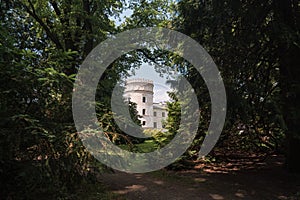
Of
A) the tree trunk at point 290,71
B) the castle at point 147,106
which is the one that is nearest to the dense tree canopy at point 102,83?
the tree trunk at point 290,71

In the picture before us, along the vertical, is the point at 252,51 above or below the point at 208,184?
above

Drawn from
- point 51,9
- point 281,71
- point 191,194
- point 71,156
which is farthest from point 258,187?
point 51,9

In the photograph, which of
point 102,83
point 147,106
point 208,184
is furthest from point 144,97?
point 208,184

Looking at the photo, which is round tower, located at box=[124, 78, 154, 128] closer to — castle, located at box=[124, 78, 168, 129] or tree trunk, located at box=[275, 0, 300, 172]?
castle, located at box=[124, 78, 168, 129]

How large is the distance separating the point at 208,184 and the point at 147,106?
3.97 meters

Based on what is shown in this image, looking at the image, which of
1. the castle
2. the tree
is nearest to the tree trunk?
the tree

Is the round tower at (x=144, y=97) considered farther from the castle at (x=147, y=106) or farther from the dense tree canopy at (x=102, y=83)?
the dense tree canopy at (x=102, y=83)

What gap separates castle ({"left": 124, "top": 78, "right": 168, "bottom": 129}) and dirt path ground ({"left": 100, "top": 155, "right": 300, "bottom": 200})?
224 cm

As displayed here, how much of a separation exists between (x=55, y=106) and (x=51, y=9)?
7.92 m

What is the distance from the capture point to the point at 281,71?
5.65 m

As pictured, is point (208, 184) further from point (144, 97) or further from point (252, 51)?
point (144, 97)

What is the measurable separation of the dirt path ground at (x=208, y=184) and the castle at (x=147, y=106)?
7.35 feet

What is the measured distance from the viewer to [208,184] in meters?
5.32

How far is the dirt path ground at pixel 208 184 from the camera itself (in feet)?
14.7
